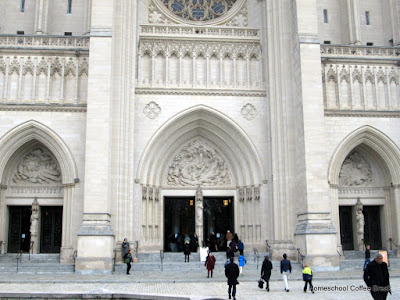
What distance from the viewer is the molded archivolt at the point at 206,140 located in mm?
23672

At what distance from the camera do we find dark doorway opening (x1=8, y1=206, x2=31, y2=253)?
76.3ft

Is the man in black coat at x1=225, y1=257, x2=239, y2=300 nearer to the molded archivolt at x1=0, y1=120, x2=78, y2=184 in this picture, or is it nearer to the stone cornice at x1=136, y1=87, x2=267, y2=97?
the molded archivolt at x1=0, y1=120, x2=78, y2=184

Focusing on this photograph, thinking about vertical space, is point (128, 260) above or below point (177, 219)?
below

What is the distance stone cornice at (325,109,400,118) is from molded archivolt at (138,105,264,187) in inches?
167

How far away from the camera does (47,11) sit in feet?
82.9


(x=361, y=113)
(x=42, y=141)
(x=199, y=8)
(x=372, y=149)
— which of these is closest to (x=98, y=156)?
(x=42, y=141)

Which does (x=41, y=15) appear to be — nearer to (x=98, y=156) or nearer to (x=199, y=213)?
(x=98, y=156)

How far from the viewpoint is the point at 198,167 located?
25.1 m

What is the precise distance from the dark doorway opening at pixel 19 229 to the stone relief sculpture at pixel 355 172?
616 inches

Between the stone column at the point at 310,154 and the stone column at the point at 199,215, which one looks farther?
the stone column at the point at 199,215

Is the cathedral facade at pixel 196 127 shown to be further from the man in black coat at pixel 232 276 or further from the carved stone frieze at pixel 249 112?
the man in black coat at pixel 232 276

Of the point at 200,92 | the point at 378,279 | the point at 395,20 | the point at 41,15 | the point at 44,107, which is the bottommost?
the point at 378,279

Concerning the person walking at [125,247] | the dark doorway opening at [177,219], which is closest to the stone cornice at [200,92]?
the dark doorway opening at [177,219]

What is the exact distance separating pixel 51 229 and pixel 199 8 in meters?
13.7
